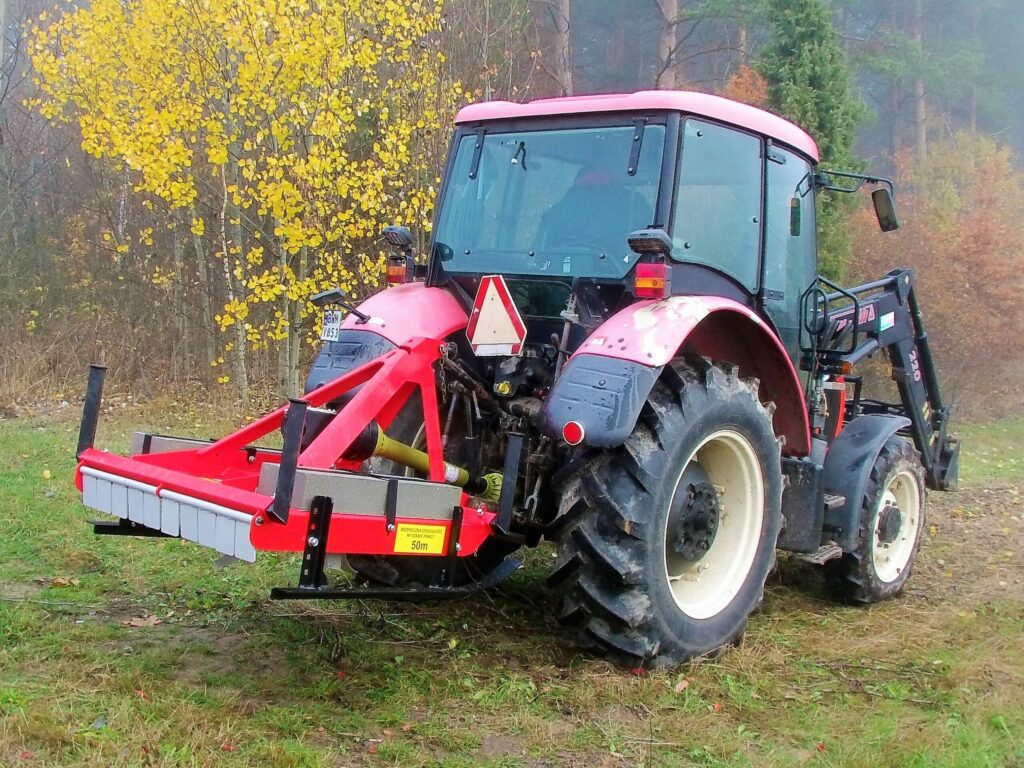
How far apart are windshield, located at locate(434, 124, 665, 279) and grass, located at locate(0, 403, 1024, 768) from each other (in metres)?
1.71

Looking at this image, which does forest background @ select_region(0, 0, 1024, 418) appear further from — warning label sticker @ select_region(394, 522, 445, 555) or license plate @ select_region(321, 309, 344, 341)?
warning label sticker @ select_region(394, 522, 445, 555)

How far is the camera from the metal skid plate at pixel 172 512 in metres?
3.19

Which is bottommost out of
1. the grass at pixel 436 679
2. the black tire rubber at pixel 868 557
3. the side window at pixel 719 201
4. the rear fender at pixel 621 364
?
the grass at pixel 436 679

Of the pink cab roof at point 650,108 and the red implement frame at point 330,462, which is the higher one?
the pink cab roof at point 650,108

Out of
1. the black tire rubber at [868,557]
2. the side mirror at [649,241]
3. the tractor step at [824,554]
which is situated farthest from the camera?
the black tire rubber at [868,557]

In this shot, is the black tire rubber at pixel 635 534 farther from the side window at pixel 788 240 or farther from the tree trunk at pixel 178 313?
the tree trunk at pixel 178 313

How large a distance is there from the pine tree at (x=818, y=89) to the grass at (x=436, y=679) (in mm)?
10835

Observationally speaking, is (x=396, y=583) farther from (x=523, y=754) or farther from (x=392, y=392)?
(x=523, y=754)

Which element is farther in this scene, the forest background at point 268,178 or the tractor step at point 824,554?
the forest background at point 268,178

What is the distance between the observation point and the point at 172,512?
337 centimetres

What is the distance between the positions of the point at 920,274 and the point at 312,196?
42.4 feet

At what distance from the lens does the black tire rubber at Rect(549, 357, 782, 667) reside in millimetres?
3928

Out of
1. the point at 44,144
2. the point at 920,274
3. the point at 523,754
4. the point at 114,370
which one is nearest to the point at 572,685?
the point at 523,754

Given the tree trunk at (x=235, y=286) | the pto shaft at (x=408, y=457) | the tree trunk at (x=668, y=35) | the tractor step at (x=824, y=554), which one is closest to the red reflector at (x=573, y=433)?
the pto shaft at (x=408, y=457)
